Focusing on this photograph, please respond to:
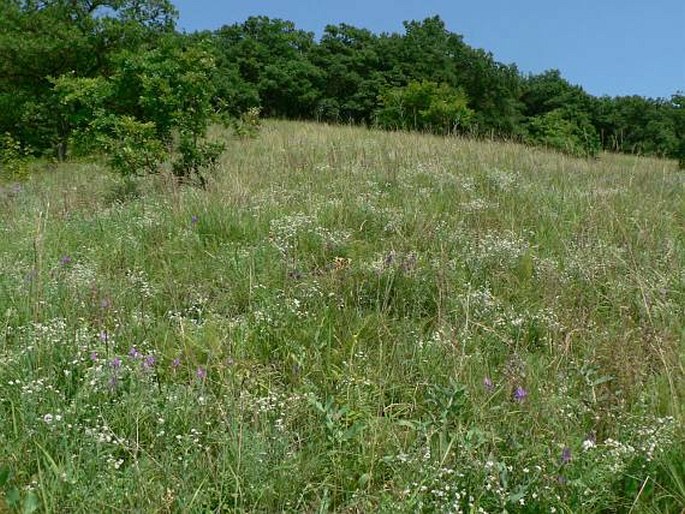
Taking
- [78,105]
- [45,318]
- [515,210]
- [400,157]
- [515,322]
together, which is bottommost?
[45,318]

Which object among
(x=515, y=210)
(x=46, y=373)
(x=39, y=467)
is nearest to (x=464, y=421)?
(x=39, y=467)

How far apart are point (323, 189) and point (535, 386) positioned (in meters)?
3.46

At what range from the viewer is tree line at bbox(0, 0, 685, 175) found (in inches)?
259

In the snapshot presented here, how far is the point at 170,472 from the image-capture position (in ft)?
5.51

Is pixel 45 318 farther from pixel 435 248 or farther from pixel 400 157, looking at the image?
pixel 400 157

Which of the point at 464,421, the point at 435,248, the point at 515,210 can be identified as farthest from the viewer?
the point at 515,210

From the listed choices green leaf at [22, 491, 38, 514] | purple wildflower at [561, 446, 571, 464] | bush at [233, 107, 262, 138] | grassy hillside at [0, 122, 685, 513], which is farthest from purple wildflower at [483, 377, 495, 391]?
bush at [233, 107, 262, 138]

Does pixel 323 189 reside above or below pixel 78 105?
below

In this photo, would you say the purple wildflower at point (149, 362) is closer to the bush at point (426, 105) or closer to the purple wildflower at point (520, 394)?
the purple wildflower at point (520, 394)

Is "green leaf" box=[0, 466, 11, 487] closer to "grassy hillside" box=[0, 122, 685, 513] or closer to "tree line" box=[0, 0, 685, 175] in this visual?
"grassy hillside" box=[0, 122, 685, 513]

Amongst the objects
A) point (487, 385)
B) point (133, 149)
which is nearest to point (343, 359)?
point (487, 385)

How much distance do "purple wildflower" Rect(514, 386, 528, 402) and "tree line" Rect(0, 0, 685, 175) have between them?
5.28 m

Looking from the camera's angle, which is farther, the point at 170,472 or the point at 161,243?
the point at 161,243

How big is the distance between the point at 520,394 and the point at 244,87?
928 inches
